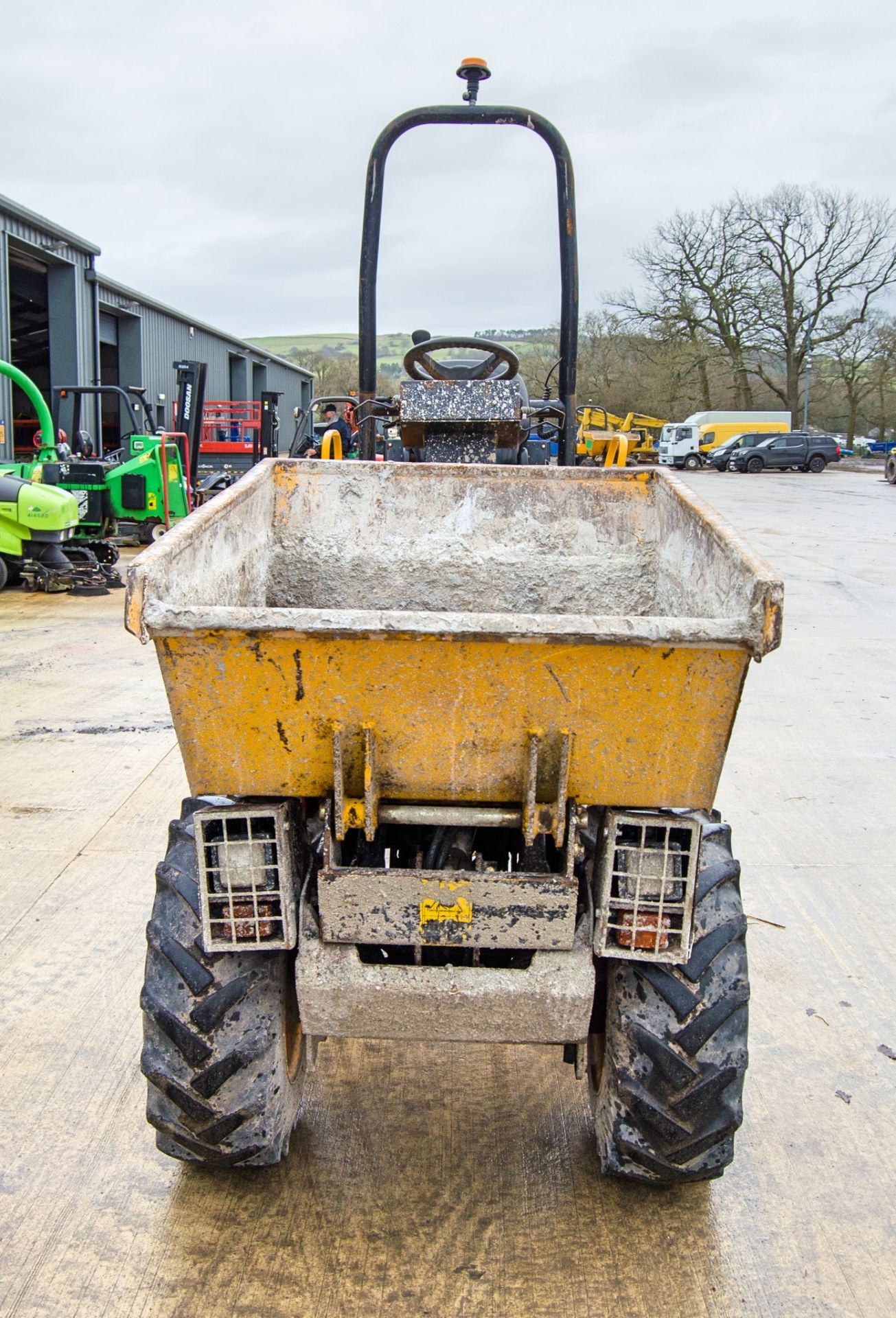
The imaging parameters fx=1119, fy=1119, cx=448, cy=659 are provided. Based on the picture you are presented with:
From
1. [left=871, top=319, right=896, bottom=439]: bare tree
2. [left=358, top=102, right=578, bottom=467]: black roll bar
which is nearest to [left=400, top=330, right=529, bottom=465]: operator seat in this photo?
[left=358, top=102, right=578, bottom=467]: black roll bar

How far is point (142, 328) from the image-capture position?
24297mm

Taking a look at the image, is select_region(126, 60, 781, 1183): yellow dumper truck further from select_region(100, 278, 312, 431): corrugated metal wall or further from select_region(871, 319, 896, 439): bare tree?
select_region(871, 319, 896, 439): bare tree

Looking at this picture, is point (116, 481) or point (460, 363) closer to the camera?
point (460, 363)

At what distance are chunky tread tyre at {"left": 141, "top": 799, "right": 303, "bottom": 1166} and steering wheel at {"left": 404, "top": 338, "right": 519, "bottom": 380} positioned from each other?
10.1 ft

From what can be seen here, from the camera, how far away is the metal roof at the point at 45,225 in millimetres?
15648

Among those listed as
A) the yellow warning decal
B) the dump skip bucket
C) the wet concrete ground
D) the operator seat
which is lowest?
the wet concrete ground

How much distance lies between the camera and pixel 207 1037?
221 centimetres

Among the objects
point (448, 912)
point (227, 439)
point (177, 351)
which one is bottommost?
point (448, 912)

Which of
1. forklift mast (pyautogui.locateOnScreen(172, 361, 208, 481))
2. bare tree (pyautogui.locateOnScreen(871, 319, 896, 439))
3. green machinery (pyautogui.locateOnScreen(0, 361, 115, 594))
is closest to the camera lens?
green machinery (pyautogui.locateOnScreen(0, 361, 115, 594))

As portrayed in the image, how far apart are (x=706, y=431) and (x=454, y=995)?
1572 inches

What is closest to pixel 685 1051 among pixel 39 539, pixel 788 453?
pixel 39 539

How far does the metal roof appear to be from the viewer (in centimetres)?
1565

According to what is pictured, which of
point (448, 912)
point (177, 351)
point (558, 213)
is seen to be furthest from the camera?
point (177, 351)

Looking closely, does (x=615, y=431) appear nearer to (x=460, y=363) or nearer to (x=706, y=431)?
(x=706, y=431)
